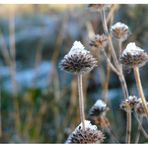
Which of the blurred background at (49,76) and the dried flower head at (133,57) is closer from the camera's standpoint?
the dried flower head at (133,57)

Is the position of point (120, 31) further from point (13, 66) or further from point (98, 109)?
point (13, 66)

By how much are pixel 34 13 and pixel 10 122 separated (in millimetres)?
384

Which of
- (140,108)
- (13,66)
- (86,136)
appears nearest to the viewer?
(86,136)

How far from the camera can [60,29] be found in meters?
1.61

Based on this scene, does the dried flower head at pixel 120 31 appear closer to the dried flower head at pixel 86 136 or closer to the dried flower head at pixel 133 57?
the dried flower head at pixel 133 57

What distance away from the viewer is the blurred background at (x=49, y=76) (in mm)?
1422

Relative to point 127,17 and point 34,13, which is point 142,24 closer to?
point 127,17

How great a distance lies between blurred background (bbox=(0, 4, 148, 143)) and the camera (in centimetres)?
142

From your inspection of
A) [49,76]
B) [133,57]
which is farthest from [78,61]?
[49,76]

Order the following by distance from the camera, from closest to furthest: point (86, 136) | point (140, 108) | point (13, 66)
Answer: point (86, 136) → point (140, 108) → point (13, 66)

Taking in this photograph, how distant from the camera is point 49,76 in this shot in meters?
1.48

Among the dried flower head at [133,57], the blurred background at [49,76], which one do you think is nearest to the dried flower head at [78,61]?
the dried flower head at [133,57]

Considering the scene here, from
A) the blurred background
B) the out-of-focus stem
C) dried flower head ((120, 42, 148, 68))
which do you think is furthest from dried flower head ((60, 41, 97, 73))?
the out-of-focus stem
